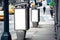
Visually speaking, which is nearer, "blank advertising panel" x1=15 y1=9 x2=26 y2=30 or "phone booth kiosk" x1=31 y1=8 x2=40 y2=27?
"blank advertising panel" x1=15 y1=9 x2=26 y2=30

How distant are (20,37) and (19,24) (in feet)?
2.26

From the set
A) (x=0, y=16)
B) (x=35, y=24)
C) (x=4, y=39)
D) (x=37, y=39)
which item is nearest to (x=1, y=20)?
(x=0, y=16)

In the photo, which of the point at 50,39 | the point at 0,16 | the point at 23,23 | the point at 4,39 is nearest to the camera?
the point at 4,39

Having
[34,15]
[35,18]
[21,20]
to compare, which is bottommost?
[35,18]

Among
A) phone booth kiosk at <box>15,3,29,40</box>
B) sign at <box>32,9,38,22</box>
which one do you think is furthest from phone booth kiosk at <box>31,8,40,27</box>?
phone booth kiosk at <box>15,3,29,40</box>

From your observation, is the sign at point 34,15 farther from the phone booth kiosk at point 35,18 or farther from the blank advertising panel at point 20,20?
the blank advertising panel at point 20,20

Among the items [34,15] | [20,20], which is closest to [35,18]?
[34,15]

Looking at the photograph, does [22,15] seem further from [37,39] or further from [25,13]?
[37,39]

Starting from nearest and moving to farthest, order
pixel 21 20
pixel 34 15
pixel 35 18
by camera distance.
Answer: pixel 21 20 < pixel 35 18 < pixel 34 15

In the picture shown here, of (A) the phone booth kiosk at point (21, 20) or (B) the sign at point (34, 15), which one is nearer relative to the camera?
(A) the phone booth kiosk at point (21, 20)

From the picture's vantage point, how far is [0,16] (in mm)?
27594

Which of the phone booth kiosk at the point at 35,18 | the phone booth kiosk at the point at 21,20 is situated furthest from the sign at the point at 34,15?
the phone booth kiosk at the point at 21,20

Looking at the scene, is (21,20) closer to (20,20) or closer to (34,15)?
(20,20)

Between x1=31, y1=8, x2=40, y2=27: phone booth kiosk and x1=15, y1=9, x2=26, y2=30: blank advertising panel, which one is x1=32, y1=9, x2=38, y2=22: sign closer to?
x1=31, y1=8, x2=40, y2=27: phone booth kiosk
